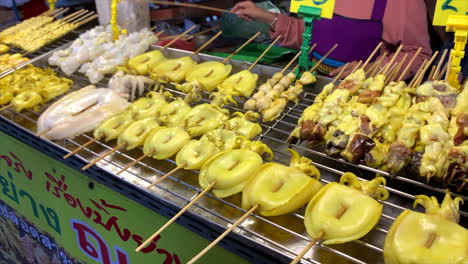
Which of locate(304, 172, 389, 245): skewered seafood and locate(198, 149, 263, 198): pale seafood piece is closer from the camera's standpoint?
locate(304, 172, 389, 245): skewered seafood

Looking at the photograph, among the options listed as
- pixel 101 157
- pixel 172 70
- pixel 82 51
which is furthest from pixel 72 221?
pixel 82 51

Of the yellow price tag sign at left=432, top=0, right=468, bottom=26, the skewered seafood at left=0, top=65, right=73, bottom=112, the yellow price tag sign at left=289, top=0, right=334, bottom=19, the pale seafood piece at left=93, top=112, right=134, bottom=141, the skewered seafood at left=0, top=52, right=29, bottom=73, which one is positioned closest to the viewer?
the yellow price tag sign at left=432, top=0, right=468, bottom=26

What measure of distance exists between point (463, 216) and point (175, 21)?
5.88 metres

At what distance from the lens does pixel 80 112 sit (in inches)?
104

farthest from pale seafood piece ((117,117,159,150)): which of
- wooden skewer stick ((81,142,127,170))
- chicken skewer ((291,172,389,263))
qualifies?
chicken skewer ((291,172,389,263))

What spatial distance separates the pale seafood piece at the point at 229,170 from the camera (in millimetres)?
1820

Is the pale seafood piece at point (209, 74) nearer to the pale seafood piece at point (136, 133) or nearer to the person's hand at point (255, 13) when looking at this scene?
the pale seafood piece at point (136, 133)

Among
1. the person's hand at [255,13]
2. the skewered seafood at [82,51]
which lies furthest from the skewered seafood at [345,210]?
the person's hand at [255,13]

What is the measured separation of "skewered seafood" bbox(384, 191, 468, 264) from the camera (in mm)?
1338

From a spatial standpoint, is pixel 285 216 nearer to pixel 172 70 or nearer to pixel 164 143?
pixel 164 143

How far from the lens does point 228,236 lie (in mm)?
1644

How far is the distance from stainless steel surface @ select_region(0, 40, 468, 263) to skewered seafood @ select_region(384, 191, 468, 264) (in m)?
0.13

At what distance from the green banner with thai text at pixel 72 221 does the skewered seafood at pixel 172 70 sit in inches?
42.8

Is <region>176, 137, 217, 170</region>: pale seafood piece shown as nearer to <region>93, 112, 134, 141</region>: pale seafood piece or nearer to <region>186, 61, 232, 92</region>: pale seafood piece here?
<region>93, 112, 134, 141</region>: pale seafood piece
